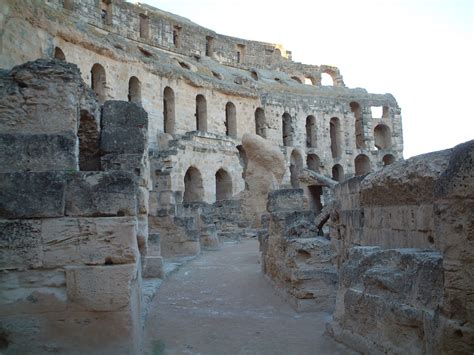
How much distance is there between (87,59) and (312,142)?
55.7ft

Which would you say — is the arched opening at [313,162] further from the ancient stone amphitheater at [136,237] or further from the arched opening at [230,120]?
the ancient stone amphitheater at [136,237]

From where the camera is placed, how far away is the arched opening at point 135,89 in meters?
21.1

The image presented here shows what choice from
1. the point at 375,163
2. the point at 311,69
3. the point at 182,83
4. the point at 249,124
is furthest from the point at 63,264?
the point at 311,69

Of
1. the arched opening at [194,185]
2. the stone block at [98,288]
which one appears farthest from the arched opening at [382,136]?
the stone block at [98,288]

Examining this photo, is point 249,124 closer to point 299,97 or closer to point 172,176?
point 299,97

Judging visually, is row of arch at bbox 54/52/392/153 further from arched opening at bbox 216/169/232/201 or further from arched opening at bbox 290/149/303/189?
arched opening at bbox 216/169/232/201

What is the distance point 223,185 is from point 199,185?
198 centimetres

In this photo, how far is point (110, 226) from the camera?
11.1 ft

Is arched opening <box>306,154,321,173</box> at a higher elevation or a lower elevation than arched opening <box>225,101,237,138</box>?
lower

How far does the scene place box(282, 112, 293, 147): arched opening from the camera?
95.7ft

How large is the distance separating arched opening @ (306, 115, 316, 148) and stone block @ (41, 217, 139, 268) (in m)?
27.8

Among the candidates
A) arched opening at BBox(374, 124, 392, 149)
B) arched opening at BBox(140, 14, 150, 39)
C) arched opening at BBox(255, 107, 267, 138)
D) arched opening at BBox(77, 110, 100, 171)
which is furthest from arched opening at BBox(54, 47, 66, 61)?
arched opening at BBox(374, 124, 392, 149)

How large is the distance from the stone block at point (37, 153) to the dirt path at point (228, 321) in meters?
1.81

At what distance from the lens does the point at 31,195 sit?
3.33 meters
